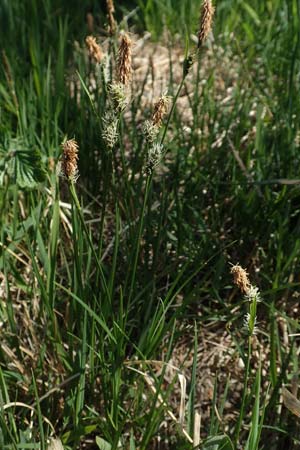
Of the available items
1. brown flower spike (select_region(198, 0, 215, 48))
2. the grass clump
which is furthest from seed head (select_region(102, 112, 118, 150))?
brown flower spike (select_region(198, 0, 215, 48))

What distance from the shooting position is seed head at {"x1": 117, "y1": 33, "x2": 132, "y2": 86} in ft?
4.89

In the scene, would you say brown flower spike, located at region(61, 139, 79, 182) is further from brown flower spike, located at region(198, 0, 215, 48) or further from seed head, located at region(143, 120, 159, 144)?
brown flower spike, located at region(198, 0, 215, 48)

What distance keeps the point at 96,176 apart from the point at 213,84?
558 millimetres

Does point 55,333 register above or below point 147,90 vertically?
below

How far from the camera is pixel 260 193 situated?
2.15 m

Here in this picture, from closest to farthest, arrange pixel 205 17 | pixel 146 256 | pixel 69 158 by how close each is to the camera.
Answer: pixel 69 158
pixel 205 17
pixel 146 256

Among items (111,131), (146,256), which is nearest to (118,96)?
(111,131)

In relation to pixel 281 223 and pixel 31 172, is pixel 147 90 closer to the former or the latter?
pixel 31 172

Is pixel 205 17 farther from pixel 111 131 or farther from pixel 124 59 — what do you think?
pixel 111 131

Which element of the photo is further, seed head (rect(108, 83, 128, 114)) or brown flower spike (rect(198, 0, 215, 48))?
brown flower spike (rect(198, 0, 215, 48))

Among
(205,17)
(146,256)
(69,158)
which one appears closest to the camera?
(69,158)

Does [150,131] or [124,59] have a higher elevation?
[124,59]

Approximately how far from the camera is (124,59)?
58.7 inches

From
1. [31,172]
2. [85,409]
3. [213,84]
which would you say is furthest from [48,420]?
[213,84]
